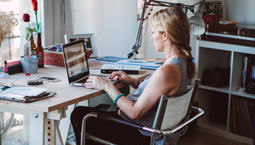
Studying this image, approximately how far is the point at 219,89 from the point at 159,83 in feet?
5.60

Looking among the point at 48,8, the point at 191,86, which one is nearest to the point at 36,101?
the point at 191,86

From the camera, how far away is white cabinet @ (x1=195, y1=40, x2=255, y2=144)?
3.28 metres

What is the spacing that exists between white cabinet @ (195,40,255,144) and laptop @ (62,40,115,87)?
134 centimetres

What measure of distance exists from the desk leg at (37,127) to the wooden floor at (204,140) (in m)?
1.62

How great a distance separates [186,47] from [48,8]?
1.65m

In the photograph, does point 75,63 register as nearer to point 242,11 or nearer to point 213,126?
point 213,126

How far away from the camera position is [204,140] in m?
3.38

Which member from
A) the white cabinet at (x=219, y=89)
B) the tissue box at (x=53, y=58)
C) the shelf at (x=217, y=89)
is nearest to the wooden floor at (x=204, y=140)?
the white cabinet at (x=219, y=89)

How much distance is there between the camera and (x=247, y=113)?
10.8ft

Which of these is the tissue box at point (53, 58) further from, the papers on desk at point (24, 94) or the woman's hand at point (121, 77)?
the papers on desk at point (24, 94)

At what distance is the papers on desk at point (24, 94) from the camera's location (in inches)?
74.9

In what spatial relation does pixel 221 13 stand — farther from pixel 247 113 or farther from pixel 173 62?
pixel 173 62

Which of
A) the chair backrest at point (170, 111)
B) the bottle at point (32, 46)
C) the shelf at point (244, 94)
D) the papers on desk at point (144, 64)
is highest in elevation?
the bottle at point (32, 46)

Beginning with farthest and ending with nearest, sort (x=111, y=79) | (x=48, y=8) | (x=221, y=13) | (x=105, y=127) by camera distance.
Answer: (x=221, y=13) → (x=48, y=8) → (x=111, y=79) → (x=105, y=127)
